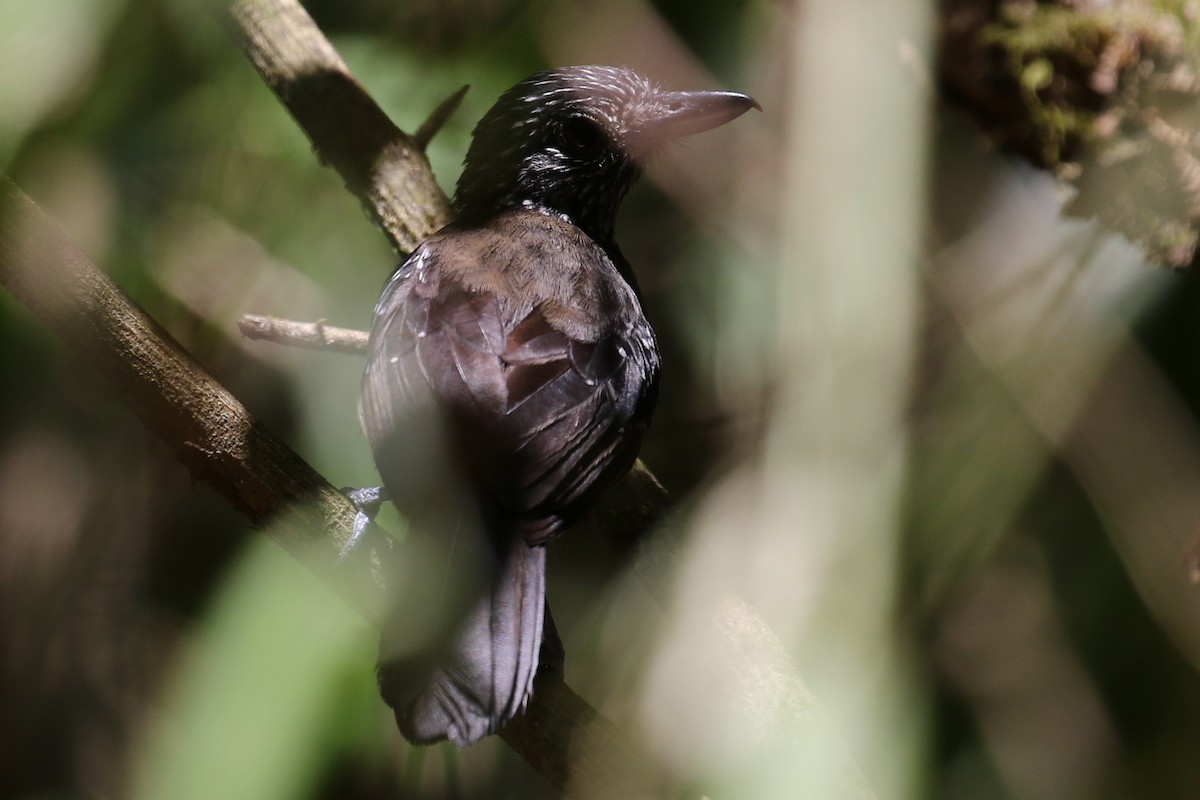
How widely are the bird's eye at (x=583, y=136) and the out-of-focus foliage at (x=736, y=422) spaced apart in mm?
393

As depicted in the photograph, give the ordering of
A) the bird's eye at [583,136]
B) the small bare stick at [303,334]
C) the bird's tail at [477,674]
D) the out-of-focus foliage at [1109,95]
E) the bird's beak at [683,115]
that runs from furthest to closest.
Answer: the out-of-focus foliage at [1109,95]
the bird's eye at [583,136]
the bird's beak at [683,115]
the small bare stick at [303,334]
the bird's tail at [477,674]

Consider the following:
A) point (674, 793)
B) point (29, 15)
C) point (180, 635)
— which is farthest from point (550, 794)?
point (29, 15)

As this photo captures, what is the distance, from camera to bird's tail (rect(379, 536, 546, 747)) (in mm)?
1472

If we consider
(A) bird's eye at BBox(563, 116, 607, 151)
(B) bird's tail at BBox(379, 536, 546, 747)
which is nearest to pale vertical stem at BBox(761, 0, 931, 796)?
(A) bird's eye at BBox(563, 116, 607, 151)

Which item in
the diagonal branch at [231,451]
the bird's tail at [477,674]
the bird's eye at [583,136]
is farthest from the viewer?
the bird's eye at [583,136]

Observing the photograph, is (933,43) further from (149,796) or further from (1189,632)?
(149,796)

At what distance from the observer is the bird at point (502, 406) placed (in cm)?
153

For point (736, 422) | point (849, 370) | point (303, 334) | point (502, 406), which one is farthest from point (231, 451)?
point (736, 422)

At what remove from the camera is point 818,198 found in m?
2.80

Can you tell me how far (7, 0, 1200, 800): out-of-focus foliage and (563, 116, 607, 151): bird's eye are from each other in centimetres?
39

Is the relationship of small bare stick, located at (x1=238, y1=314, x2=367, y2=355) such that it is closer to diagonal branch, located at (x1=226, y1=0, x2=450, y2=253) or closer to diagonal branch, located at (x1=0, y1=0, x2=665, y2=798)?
diagonal branch, located at (x1=226, y1=0, x2=450, y2=253)

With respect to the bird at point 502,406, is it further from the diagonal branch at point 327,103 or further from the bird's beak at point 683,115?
the diagonal branch at point 327,103

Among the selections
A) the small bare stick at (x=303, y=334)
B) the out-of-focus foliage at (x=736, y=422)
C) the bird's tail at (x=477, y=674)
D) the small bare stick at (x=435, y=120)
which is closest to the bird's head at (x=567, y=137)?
the small bare stick at (x=435, y=120)

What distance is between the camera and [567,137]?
2605 mm
